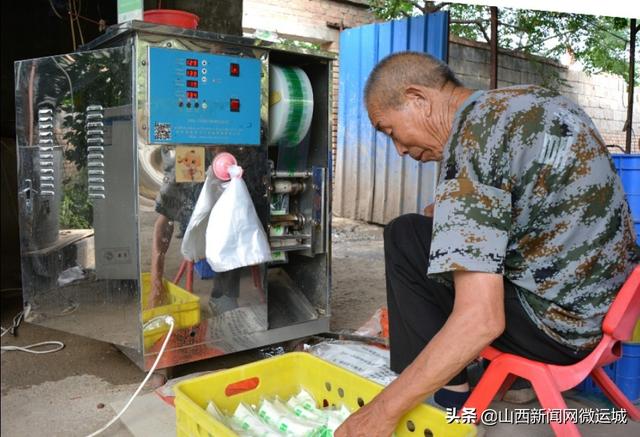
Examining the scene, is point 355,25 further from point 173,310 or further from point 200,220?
point 173,310

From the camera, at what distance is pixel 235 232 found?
198cm

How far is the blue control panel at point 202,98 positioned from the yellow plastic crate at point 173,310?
50cm

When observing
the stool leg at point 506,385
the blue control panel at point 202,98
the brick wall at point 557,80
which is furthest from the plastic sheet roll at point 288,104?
the brick wall at point 557,80

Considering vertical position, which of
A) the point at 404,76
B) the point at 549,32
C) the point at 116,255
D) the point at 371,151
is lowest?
the point at 116,255

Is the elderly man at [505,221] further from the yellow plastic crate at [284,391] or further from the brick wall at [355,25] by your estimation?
the brick wall at [355,25]

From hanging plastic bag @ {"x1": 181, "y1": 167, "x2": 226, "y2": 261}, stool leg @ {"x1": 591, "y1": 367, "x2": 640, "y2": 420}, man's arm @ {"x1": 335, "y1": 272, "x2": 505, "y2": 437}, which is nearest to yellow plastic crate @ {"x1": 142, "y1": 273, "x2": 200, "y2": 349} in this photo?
hanging plastic bag @ {"x1": 181, "y1": 167, "x2": 226, "y2": 261}

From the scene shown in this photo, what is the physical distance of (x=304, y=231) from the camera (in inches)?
96.5

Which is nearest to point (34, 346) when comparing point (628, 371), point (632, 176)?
point (628, 371)

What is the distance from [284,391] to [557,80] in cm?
597

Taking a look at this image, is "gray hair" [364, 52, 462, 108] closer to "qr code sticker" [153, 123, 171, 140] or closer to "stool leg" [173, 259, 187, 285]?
"qr code sticker" [153, 123, 171, 140]

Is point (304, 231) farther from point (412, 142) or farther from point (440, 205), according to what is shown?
point (440, 205)

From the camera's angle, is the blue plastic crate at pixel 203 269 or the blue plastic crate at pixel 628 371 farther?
the blue plastic crate at pixel 203 269

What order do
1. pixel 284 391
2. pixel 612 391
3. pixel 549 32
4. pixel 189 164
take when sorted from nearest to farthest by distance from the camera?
pixel 612 391, pixel 284 391, pixel 189 164, pixel 549 32

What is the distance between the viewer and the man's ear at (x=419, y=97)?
1.35 m
